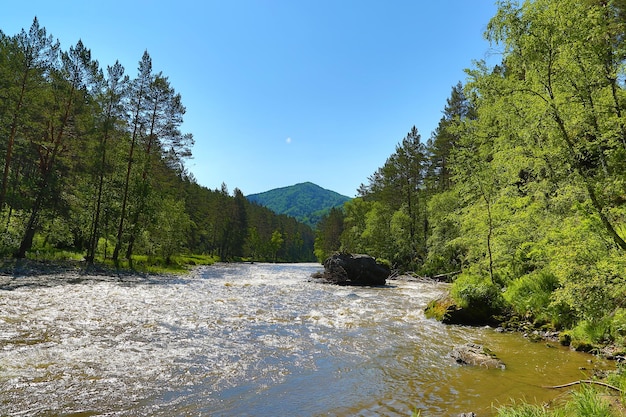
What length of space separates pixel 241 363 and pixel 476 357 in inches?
254

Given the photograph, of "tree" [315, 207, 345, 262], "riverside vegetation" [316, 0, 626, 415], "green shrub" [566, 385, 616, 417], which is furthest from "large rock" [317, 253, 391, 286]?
"tree" [315, 207, 345, 262]

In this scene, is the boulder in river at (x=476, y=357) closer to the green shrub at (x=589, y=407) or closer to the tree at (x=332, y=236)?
the green shrub at (x=589, y=407)

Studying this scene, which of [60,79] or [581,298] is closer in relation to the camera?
[581,298]

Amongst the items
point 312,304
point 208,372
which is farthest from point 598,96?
point 312,304

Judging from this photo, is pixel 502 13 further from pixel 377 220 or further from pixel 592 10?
pixel 377 220

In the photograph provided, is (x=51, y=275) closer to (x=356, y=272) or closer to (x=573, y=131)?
(x=356, y=272)

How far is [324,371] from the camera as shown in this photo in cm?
873

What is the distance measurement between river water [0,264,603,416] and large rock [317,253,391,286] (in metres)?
A: 18.0

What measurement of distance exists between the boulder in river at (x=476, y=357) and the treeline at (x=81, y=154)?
3200cm

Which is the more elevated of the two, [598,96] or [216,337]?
[598,96]

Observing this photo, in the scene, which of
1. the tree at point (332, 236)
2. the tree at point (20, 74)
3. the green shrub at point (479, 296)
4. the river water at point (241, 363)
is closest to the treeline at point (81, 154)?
the tree at point (20, 74)

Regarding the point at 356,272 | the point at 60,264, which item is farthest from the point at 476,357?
the point at 60,264

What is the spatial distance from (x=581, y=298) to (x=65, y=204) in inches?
1442

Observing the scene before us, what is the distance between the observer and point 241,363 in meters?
8.98
